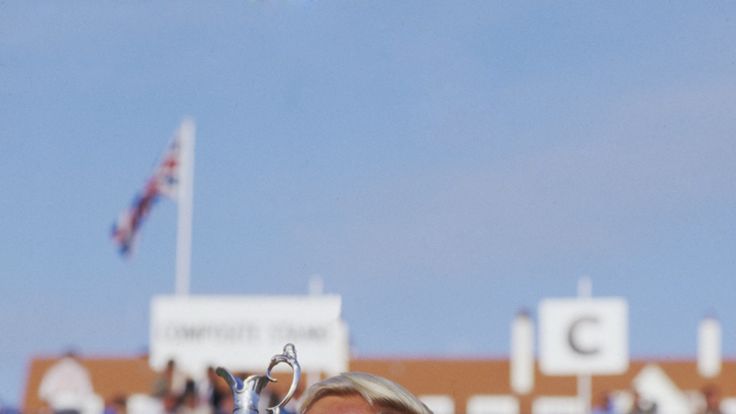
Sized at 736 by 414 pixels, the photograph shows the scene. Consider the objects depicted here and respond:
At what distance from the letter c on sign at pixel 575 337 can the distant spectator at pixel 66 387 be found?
7657 millimetres

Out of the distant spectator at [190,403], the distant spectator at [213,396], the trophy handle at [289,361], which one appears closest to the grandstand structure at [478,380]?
the distant spectator at [190,403]

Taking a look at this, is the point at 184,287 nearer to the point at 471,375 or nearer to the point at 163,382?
the point at 163,382


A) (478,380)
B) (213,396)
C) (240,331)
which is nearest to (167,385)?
(213,396)

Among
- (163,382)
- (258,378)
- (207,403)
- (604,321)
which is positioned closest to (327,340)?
(604,321)

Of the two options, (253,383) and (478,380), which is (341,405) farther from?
(478,380)

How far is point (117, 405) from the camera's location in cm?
1758

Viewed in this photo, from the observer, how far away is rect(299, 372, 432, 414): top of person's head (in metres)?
1.91

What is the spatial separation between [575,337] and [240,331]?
15.6ft

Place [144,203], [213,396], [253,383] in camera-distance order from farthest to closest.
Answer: [144,203] < [213,396] < [253,383]

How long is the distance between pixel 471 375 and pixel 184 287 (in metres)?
24.9

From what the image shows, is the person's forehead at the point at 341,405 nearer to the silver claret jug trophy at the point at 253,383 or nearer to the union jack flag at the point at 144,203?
the silver claret jug trophy at the point at 253,383

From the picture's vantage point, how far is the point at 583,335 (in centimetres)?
2358

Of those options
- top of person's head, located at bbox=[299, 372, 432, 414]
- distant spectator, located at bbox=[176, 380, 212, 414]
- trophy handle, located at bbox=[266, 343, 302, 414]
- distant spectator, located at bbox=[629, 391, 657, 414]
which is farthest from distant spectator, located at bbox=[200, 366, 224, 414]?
top of person's head, located at bbox=[299, 372, 432, 414]

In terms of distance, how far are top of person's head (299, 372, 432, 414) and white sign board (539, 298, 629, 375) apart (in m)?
21.2
